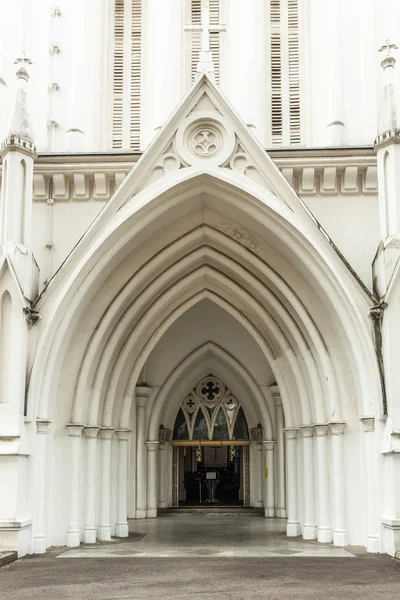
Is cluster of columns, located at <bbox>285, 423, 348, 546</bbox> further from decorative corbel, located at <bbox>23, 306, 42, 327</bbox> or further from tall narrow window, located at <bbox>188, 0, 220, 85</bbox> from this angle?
tall narrow window, located at <bbox>188, 0, 220, 85</bbox>

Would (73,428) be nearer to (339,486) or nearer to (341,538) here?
(339,486)

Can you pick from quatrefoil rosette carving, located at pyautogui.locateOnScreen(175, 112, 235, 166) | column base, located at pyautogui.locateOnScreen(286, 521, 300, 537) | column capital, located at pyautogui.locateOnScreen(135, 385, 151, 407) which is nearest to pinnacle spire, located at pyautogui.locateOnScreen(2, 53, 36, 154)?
quatrefoil rosette carving, located at pyautogui.locateOnScreen(175, 112, 235, 166)

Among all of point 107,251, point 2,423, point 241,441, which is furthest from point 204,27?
point 241,441

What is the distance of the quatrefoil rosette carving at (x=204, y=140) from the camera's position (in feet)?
43.4

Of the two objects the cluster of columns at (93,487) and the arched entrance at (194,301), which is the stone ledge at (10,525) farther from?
the cluster of columns at (93,487)

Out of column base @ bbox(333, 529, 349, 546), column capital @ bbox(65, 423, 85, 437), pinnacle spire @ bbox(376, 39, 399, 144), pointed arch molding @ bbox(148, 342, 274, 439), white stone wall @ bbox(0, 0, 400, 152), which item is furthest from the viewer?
pointed arch molding @ bbox(148, 342, 274, 439)

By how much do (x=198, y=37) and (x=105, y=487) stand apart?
29.0 ft

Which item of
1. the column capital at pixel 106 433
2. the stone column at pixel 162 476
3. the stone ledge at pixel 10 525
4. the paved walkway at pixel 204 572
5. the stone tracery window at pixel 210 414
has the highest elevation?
the stone tracery window at pixel 210 414

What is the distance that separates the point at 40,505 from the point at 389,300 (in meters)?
5.98

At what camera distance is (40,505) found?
12.3 metres

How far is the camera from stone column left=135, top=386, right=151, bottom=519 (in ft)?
60.3

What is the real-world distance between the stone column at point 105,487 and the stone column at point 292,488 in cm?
321

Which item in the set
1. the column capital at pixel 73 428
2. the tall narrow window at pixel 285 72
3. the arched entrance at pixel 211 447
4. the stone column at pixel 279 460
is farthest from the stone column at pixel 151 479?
the tall narrow window at pixel 285 72

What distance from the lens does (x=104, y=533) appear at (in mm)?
13961
